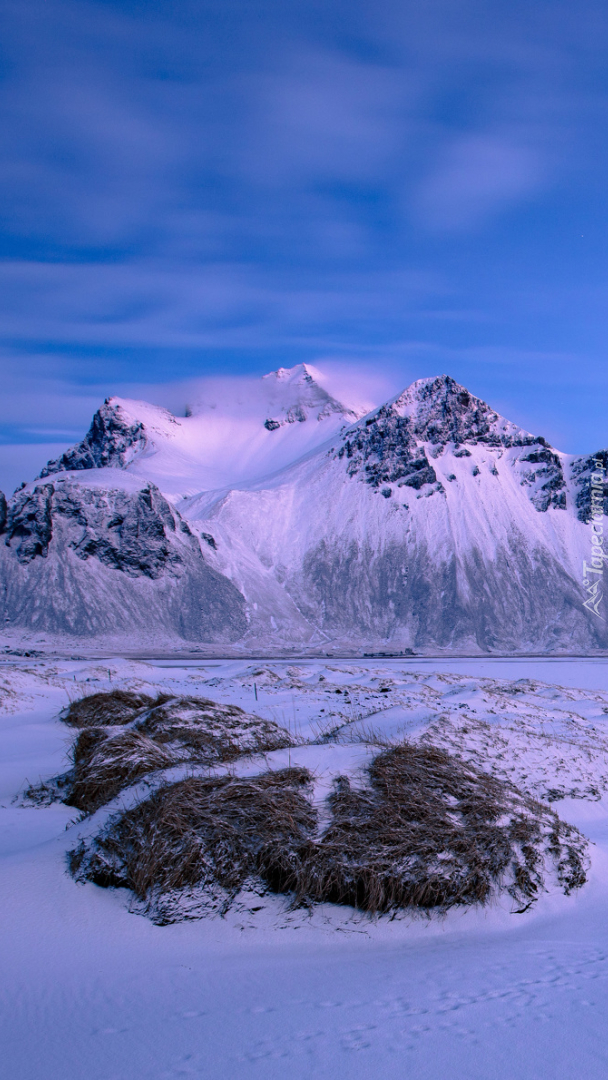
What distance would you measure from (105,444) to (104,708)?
157 m

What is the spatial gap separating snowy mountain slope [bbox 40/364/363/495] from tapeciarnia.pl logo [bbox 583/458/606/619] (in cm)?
6579

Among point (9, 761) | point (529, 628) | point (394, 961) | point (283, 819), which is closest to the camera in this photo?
point (394, 961)

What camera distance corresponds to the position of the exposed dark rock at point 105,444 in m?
161

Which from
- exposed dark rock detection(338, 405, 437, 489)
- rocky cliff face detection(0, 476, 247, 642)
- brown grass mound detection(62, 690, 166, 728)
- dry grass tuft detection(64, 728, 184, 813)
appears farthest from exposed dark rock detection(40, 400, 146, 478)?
dry grass tuft detection(64, 728, 184, 813)

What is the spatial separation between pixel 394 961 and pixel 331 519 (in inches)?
4185

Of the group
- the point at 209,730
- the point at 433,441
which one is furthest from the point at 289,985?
the point at 433,441

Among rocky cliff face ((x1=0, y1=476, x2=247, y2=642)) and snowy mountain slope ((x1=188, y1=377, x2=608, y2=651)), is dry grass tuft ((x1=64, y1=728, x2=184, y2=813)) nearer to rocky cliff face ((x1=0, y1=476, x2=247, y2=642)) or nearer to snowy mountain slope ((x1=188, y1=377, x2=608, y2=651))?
rocky cliff face ((x1=0, y1=476, x2=247, y2=642))

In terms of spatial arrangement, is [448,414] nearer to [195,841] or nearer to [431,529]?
[431,529]

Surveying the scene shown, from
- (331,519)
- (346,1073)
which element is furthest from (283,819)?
(331,519)

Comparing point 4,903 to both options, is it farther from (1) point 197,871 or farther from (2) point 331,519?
(2) point 331,519

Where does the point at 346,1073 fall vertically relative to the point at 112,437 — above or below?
below

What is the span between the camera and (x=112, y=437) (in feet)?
537

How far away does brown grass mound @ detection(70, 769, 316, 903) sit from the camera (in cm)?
604

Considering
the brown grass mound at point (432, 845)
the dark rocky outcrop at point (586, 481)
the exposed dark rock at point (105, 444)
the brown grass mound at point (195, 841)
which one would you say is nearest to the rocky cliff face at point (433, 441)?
the dark rocky outcrop at point (586, 481)
